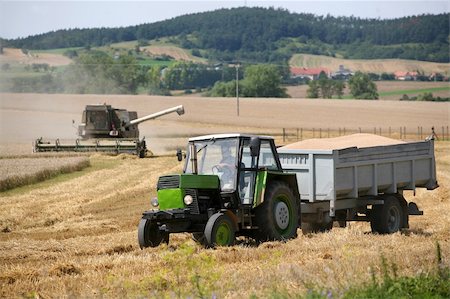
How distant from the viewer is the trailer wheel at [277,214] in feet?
50.3

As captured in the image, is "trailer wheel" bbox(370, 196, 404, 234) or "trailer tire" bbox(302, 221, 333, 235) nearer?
"trailer wheel" bbox(370, 196, 404, 234)

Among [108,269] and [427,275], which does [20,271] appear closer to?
[108,269]

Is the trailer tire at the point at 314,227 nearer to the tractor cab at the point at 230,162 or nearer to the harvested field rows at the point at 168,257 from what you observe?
the harvested field rows at the point at 168,257

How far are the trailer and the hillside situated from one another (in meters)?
143

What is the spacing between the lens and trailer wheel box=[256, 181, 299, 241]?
50.3 feet

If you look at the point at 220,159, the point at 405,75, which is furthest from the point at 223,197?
the point at 405,75

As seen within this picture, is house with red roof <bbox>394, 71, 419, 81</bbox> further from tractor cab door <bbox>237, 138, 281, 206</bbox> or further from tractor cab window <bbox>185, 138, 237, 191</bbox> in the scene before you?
tractor cab window <bbox>185, 138, 237, 191</bbox>

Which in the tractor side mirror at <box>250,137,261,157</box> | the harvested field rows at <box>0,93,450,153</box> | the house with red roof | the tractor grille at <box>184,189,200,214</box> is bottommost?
the harvested field rows at <box>0,93,450,153</box>

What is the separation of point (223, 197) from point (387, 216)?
3978 mm

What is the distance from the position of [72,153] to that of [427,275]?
34.6 meters

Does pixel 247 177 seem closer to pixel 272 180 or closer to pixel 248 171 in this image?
pixel 248 171

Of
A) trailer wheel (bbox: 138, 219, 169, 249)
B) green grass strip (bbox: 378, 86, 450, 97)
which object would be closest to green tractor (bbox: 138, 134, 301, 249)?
trailer wheel (bbox: 138, 219, 169, 249)

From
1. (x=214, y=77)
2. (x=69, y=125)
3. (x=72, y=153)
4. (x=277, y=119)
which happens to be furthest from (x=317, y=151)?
(x=214, y=77)

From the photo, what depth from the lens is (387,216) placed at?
58.2ft
